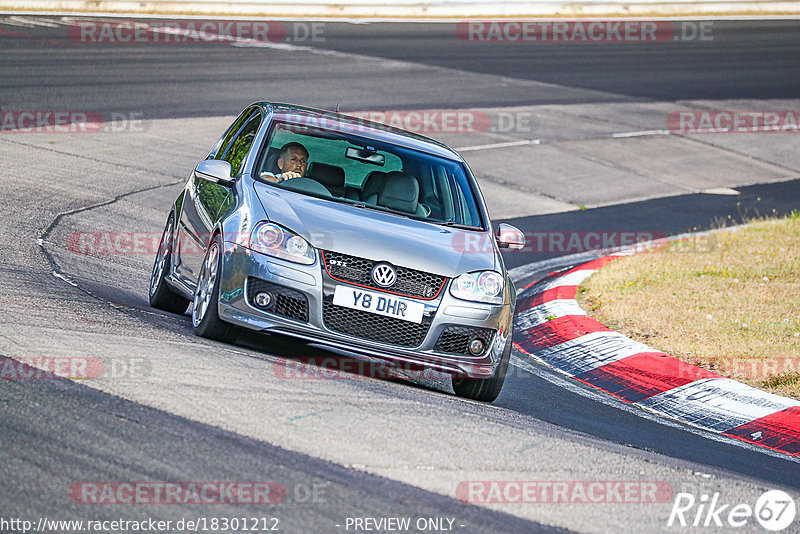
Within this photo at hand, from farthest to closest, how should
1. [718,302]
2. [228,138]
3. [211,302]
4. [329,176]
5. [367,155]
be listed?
[718,302] → [228,138] → [367,155] → [329,176] → [211,302]

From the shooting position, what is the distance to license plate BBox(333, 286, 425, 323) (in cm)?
655

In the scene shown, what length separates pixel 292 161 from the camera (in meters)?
7.84

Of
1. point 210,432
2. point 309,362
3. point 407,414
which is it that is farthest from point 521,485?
point 309,362

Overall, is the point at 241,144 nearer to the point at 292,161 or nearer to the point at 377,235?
the point at 292,161

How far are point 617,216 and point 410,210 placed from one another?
24.8 ft

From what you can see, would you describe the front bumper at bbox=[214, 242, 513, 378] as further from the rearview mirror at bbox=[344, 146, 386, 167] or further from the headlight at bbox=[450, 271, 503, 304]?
the rearview mirror at bbox=[344, 146, 386, 167]

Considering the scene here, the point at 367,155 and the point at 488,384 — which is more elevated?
the point at 367,155

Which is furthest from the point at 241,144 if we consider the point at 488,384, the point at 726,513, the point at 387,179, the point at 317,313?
the point at 726,513

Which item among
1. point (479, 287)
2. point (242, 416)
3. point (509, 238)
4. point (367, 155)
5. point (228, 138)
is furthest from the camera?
point (228, 138)

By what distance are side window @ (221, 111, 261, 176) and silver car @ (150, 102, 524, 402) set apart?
3 centimetres

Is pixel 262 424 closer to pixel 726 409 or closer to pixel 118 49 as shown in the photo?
pixel 726 409

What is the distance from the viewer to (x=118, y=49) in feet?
72.7

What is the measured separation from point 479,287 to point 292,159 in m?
1.79

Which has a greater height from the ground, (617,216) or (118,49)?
(118,49)
